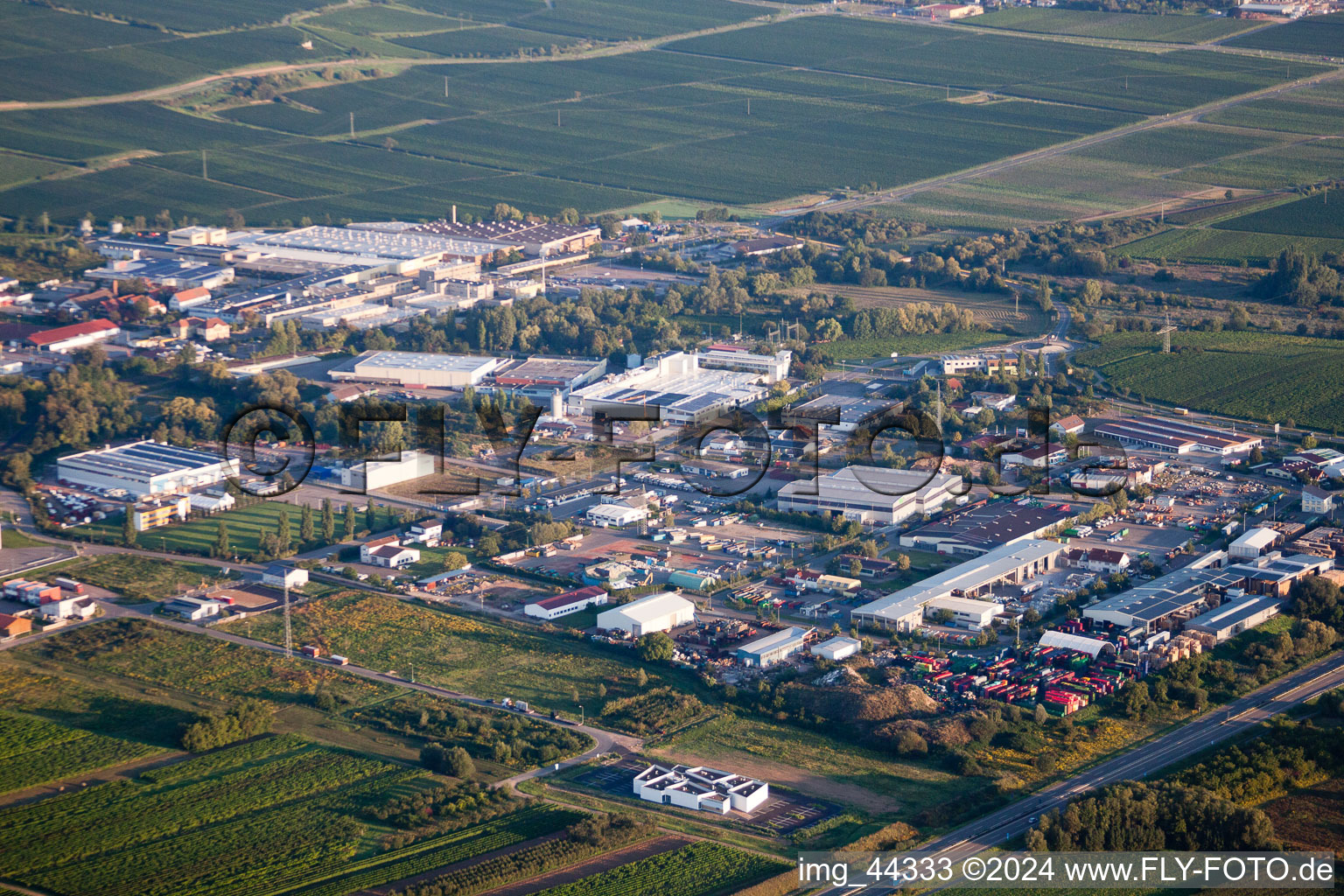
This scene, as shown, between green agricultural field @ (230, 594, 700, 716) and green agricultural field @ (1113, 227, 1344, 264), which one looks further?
green agricultural field @ (1113, 227, 1344, 264)

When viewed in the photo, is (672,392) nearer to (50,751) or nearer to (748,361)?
(748,361)

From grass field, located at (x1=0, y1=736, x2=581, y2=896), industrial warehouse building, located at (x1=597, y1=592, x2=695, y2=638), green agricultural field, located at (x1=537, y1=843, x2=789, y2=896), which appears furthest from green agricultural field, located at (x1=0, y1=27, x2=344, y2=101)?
green agricultural field, located at (x1=537, y1=843, x2=789, y2=896)

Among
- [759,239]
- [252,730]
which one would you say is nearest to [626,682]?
[252,730]

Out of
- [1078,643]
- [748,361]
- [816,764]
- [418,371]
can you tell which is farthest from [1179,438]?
[418,371]

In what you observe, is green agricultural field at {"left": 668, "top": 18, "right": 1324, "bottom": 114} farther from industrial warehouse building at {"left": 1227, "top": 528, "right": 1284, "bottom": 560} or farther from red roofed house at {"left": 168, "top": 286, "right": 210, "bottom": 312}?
industrial warehouse building at {"left": 1227, "top": 528, "right": 1284, "bottom": 560}

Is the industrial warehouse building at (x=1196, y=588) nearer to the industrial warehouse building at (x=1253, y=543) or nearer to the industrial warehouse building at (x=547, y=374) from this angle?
the industrial warehouse building at (x=1253, y=543)

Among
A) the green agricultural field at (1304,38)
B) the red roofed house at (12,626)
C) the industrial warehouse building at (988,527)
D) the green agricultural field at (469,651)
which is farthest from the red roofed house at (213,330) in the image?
the green agricultural field at (1304,38)
